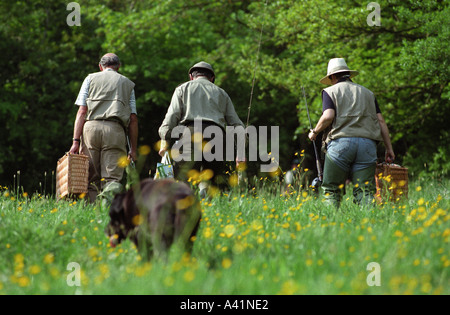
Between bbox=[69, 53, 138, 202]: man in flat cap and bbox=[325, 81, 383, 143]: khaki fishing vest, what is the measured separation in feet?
7.39

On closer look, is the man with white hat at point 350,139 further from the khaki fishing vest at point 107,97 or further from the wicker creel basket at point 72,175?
the wicker creel basket at point 72,175

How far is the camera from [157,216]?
3363 mm

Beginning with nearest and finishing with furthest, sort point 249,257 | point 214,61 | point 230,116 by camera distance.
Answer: point 249,257 < point 230,116 < point 214,61

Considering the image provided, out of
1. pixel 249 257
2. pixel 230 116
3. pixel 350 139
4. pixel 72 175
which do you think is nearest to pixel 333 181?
pixel 350 139

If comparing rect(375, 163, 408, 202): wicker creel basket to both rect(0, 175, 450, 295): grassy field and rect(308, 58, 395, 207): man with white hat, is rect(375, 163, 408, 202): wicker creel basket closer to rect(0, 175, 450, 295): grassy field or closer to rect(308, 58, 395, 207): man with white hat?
rect(308, 58, 395, 207): man with white hat

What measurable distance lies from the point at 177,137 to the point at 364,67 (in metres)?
8.32

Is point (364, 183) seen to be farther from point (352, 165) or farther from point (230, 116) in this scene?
point (230, 116)

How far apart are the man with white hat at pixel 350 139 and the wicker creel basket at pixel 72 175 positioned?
8.08 ft

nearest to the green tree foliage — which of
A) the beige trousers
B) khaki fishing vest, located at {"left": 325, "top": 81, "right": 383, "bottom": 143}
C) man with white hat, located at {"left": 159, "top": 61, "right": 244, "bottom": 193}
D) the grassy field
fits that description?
khaki fishing vest, located at {"left": 325, "top": 81, "right": 383, "bottom": 143}

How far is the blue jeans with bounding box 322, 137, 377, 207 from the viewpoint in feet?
18.2

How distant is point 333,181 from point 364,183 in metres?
0.31

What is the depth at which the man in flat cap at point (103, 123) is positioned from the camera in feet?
20.0
